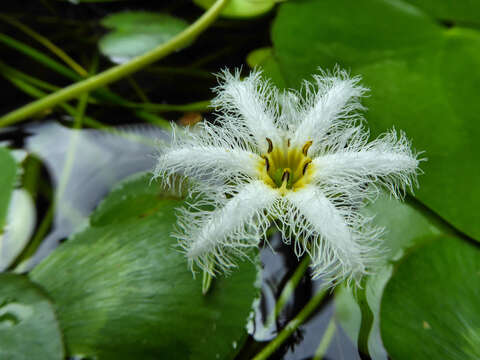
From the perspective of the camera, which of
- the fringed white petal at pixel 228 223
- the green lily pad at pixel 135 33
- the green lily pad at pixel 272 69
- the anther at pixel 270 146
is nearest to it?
the fringed white petal at pixel 228 223

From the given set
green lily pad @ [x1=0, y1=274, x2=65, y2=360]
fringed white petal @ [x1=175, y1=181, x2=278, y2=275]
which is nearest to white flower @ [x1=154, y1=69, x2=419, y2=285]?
fringed white petal @ [x1=175, y1=181, x2=278, y2=275]

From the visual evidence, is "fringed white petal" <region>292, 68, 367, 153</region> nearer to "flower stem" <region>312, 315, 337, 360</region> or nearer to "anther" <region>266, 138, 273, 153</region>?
Result: "anther" <region>266, 138, 273, 153</region>

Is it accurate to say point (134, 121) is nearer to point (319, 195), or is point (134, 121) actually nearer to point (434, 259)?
point (319, 195)

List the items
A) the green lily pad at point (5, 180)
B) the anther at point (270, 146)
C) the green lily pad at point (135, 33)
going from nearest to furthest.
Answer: the anther at point (270, 146)
the green lily pad at point (5, 180)
the green lily pad at point (135, 33)

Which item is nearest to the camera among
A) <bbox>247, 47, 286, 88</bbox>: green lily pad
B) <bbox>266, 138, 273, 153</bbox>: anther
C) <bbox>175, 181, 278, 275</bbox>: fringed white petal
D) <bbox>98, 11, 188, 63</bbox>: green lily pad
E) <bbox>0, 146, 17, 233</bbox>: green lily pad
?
<bbox>175, 181, 278, 275</bbox>: fringed white petal

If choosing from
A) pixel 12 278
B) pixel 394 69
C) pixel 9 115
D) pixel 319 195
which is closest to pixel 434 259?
pixel 319 195

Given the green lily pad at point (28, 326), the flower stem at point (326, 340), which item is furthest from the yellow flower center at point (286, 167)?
the green lily pad at point (28, 326)

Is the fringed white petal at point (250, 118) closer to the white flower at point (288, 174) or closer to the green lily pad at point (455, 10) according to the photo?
the white flower at point (288, 174)
